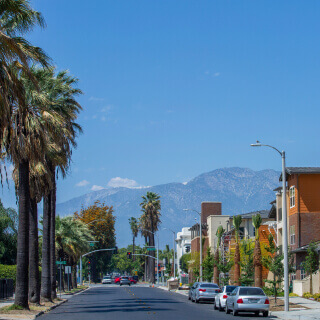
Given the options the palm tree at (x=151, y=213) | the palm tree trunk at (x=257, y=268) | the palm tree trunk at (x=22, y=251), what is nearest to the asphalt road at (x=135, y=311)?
the palm tree trunk at (x=22, y=251)

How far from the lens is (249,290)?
106 ft

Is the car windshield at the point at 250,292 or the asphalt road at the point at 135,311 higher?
the car windshield at the point at 250,292

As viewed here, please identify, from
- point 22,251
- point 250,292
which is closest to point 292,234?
point 250,292

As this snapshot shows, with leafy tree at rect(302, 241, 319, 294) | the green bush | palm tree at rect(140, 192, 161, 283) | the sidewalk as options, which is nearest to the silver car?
the sidewalk

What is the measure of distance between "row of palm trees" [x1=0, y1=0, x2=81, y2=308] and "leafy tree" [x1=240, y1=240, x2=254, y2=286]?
15040 mm

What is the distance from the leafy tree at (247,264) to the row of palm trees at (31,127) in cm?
1504

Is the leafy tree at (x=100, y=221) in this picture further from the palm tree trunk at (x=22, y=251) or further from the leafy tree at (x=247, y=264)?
the palm tree trunk at (x=22, y=251)

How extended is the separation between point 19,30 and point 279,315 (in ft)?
59.4

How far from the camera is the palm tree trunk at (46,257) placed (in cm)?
4112

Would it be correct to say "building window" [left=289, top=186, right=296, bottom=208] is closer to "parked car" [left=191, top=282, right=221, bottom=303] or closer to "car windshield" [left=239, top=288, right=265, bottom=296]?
"parked car" [left=191, top=282, right=221, bottom=303]

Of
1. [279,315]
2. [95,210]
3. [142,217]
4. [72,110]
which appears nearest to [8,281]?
[72,110]

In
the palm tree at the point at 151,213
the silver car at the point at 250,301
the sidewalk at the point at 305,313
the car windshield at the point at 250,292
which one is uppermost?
the palm tree at the point at 151,213

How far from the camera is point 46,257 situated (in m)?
41.8

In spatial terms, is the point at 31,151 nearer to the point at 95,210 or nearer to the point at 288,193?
the point at 288,193
